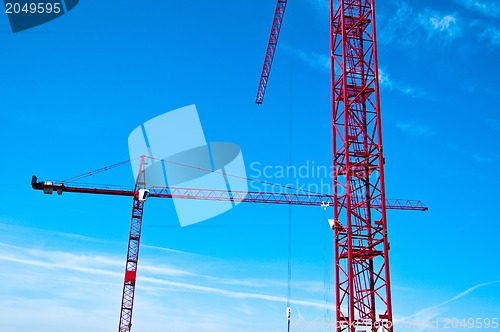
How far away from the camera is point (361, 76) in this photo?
4406 cm

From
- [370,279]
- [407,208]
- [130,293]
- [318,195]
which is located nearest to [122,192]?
[130,293]

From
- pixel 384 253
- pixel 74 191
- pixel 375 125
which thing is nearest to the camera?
pixel 384 253

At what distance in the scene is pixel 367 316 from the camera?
1558 inches

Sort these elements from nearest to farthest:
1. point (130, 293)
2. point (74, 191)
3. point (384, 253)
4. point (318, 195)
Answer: point (384, 253), point (130, 293), point (74, 191), point (318, 195)

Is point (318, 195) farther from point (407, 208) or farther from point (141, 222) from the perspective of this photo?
point (141, 222)

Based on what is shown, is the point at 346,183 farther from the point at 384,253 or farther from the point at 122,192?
the point at 122,192


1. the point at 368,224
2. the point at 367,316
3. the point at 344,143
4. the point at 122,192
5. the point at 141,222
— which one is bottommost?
the point at 367,316

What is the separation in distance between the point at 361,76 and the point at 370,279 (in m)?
16.5

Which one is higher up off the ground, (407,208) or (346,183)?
(407,208)

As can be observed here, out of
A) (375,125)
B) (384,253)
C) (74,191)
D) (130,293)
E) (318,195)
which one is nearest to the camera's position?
(384,253)

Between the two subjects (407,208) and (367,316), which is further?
(407,208)

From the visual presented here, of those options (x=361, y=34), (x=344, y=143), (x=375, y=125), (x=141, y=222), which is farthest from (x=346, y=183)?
(x=141, y=222)

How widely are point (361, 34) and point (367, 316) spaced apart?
23.2 metres

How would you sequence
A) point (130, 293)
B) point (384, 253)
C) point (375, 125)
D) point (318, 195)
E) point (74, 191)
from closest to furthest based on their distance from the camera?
point (384, 253) → point (375, 125) → point (130, 293) → point (74, 191) → point (318, 195)
